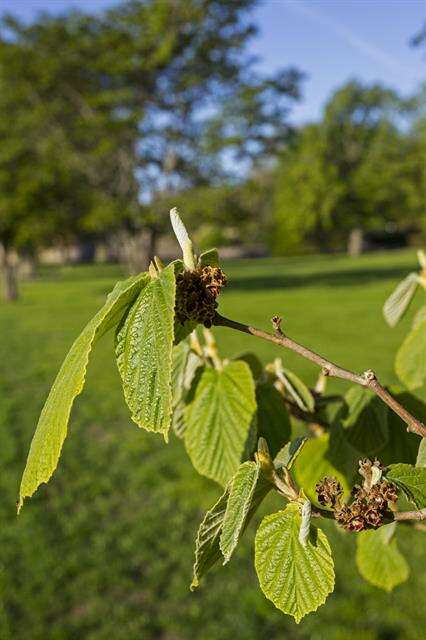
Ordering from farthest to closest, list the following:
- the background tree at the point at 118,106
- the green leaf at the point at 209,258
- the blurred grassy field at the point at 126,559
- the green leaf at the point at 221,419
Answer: the background tree at the point at 118,106 < the blurred grassy field at the point at 126,559 < the green leaf at the point at 221,419 < the green leaf at the point at 209,258

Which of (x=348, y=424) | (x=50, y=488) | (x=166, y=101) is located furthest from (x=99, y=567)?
(x=166, y=101)

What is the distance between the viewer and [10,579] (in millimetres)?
3549

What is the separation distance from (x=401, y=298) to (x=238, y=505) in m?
0.52

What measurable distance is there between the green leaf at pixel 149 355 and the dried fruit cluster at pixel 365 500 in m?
0.15

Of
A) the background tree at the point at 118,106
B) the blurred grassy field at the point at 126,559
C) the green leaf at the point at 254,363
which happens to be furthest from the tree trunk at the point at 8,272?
the green leaf at the point at 254,363

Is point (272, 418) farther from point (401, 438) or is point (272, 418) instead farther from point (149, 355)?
point (149, 355)

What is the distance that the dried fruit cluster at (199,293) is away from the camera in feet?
1.81

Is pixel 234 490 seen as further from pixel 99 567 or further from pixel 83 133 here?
pixel 83 133

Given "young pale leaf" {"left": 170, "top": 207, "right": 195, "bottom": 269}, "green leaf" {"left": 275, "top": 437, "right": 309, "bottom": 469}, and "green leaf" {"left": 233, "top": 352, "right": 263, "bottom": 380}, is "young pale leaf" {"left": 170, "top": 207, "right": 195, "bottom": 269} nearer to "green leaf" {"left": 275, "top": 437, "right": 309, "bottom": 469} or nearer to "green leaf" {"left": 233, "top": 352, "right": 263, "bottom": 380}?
"green leaf" {"left": 275, "top": 437, "right": 309, "bottom": 469}

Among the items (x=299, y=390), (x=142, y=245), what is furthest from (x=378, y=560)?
(x=142, y=245)

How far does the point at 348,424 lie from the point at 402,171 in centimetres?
4227

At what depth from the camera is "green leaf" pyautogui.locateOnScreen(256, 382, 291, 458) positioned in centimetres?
77

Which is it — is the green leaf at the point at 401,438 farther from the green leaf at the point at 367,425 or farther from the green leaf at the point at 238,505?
the green leaf at the point at 238,505

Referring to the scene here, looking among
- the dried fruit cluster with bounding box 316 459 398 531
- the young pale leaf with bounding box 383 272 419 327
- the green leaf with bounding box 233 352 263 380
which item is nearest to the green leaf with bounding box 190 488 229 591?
the dried fruit cluster with bounding box 316 459 398 531
